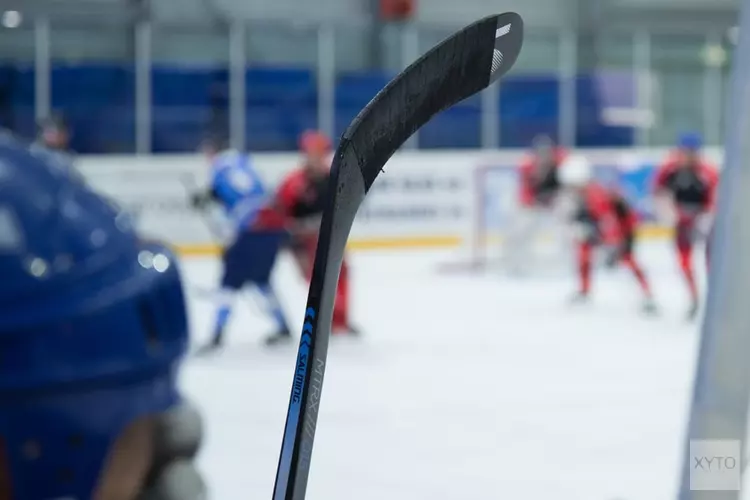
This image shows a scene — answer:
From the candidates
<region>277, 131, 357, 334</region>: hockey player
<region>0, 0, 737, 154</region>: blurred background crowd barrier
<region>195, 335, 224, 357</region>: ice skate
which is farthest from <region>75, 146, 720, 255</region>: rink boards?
<region>195, 335, 224, 357</region>: ice skate

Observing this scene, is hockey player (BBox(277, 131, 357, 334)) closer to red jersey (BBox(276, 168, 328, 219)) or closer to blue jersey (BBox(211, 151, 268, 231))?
red jersey (BBox(276, 168, 328, 219))

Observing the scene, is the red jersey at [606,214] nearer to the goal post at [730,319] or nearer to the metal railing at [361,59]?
the metal railing at [361,59]

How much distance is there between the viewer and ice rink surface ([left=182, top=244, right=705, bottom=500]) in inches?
94.3

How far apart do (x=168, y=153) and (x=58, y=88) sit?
3.63 ft

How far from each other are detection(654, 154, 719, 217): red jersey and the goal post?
17.4 feet

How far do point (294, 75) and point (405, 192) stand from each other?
1637 millimetres

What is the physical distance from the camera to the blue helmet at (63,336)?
3.11ft

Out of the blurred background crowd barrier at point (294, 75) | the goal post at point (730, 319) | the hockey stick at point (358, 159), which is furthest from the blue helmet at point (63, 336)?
the blurred background crowd barrier at point (294, 75)

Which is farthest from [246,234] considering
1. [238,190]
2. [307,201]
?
[307,201]

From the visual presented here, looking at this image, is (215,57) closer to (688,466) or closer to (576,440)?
(576,440)

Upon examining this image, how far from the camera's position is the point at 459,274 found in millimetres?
8383

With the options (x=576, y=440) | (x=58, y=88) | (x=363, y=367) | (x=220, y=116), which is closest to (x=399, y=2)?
(x=220, y=116)

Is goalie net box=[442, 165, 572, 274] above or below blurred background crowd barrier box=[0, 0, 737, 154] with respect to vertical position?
below

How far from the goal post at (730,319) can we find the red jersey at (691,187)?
5.30 metres
